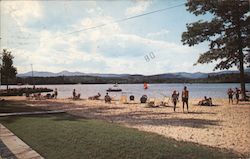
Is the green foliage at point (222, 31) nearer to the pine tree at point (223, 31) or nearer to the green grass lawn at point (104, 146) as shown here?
the pine tree at point (223, 31)

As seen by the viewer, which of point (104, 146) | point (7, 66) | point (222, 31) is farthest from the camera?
point (7, 66)

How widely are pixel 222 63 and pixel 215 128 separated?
1818 cm

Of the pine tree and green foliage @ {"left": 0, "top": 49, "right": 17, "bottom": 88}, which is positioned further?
green foliage @ {"left": 0, "top": 49, "right": 17, "bottom": 88}

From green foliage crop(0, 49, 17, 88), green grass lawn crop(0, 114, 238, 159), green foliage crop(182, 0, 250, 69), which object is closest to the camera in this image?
green grass lawn crop(0, 114, 238, 159)

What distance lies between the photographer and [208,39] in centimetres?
3303

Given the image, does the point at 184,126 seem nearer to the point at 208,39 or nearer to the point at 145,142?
the point at 145,142

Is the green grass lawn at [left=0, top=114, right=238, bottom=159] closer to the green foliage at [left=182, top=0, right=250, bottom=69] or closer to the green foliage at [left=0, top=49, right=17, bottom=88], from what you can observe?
the green foliage at [left=182, top=0, right=250, bottom=69]

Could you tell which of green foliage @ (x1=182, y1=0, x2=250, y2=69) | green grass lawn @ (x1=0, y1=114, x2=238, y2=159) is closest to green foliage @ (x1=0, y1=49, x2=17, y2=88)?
green foliage @ (x1=182, y1=0, x2=250, y2=69)

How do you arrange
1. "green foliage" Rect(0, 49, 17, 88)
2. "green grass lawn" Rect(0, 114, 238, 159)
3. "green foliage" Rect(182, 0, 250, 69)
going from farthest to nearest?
"green foliage" Rect(0, 49, 17, 88), "green foliage" Rect(182, 0, 250, 69), "green grass lawn" Rect(0, 114, 238, 159)

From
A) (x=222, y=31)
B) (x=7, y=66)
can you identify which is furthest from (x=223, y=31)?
(x=7, y=66)

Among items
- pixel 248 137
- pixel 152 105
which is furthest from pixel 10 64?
pixel 248 137

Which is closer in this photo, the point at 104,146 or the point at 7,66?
the point at 104,146

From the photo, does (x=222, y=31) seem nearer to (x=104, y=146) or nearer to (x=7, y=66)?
(x=104, y=146)

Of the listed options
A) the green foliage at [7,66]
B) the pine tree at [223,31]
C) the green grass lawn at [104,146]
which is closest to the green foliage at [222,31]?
the pine tree at [223,31]
